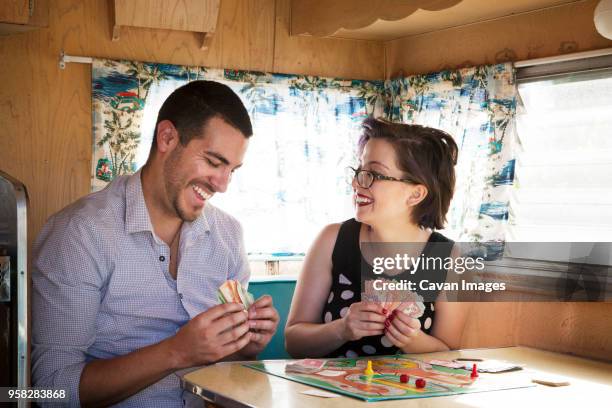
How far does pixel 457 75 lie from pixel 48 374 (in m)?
2.79

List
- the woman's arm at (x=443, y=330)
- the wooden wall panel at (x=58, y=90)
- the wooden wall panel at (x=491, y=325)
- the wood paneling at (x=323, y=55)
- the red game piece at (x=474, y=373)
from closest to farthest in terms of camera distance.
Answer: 1. the red game piece at (x=474, y=373)
2. the woman's arm at (x=443, y=330)
3. the wooden wall panel at (x=491, y=325)
4. the wooden wall panel at (x=58, y=90)
5. the wood paneling at (x=323, y=55)

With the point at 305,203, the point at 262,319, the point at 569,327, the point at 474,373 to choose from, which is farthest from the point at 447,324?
the point at 305,203

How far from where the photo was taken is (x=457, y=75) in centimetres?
435

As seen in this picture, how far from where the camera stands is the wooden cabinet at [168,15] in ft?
13.2

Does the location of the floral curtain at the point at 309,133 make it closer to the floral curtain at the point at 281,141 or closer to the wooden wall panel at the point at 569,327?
the floral curtain at the point at 281,141

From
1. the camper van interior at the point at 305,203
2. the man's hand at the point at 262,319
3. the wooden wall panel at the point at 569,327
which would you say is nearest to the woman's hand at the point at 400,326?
the camper van interior at the point at 305,203

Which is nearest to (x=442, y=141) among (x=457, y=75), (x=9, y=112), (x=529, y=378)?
(x=529, y=378)

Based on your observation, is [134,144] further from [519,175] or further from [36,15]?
[519,175]

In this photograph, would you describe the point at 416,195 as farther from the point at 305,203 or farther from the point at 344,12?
the point at 305,203

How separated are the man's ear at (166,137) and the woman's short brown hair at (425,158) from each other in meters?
0.79

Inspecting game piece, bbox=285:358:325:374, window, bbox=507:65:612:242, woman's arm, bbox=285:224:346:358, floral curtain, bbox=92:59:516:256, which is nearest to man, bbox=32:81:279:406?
game piece, bbox=285:358:325:374

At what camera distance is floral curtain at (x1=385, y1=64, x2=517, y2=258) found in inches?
161

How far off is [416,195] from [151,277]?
3.48ft

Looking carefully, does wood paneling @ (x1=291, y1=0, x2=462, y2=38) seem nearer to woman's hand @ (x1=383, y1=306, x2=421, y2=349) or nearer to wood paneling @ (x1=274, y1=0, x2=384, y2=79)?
wood paneling @ (x1=274, y1=0, x2=384, y2=79)
